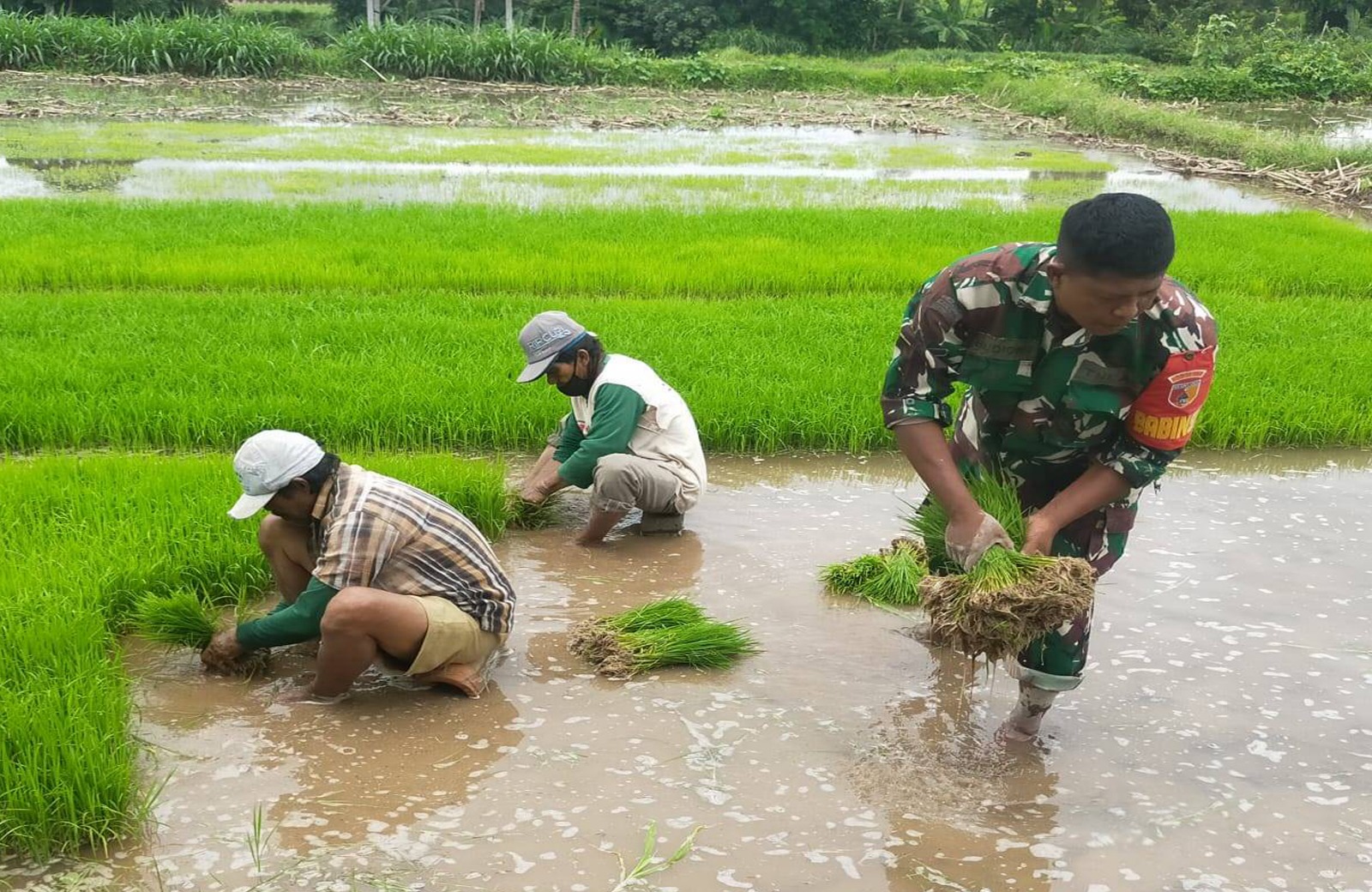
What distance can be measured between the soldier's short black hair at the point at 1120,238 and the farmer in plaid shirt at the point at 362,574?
5.63ft

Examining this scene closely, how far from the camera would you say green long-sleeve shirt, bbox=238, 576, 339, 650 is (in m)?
3.08

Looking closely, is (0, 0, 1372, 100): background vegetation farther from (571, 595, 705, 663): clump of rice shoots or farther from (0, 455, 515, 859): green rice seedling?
(571, 595, 705, 663): clump of rice shoots

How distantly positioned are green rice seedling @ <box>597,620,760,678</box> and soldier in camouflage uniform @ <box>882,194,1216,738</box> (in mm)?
1014

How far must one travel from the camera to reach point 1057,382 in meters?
2.71

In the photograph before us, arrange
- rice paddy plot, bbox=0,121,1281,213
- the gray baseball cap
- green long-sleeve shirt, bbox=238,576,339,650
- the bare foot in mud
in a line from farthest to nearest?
rice paddy plot, bbox=0,121,1281,213
the gray baseball cap
the bare foot in mud
green long-sleeve shirt, bbox=238,576,339,650

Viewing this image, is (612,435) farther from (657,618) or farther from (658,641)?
(658,641)

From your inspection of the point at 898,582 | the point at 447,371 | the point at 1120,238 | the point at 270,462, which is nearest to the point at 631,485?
the point at 898,582

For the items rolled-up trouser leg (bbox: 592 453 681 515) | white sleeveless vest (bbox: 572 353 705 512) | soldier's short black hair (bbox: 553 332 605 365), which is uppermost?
soldier's short black hair (bbox: 553 332 605 365)

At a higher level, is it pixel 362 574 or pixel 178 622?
pixel 362 574

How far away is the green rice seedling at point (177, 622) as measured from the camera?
352cm

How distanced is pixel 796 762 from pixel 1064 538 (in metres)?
0.87

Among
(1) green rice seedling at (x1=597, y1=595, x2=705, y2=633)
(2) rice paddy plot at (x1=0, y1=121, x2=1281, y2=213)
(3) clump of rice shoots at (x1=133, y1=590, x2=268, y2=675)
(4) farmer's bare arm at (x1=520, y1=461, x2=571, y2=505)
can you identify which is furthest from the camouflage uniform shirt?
(2) rice paddy plot at (x1=0, y1=121, x2=1281, y2=213)

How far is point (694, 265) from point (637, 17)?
25320 mm

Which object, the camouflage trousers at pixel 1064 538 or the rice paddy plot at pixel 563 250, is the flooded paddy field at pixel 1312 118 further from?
the camouflage trousers at pixel 1064 538
